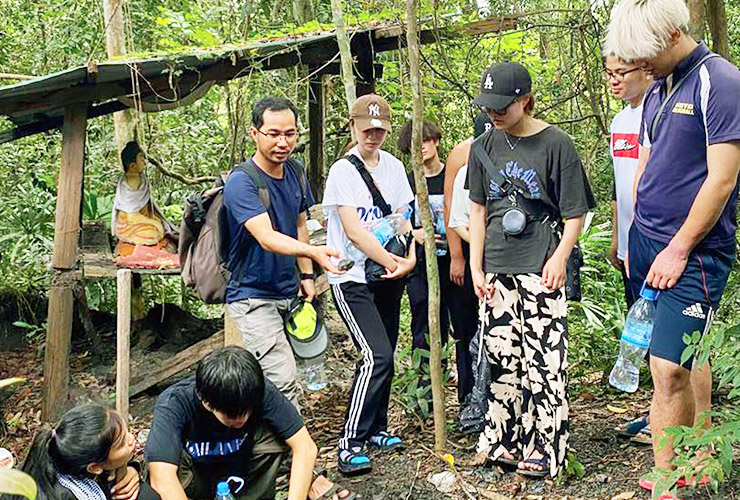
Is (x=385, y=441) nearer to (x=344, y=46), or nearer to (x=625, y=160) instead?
(x=625, y=160)

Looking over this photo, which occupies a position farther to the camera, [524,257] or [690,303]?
[524,257]

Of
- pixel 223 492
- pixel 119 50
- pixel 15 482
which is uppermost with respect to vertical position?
pixel 119 50

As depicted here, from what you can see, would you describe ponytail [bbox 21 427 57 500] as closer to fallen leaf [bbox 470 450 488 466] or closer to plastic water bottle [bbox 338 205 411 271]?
plastic water bottle [bbox 338 205 411 271]

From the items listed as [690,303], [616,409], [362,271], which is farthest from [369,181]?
[616,409]

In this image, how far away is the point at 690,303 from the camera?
3154mm

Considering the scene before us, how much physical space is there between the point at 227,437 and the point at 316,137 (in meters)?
5.29

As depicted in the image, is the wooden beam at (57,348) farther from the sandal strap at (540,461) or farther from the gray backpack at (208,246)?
the sandal strap at (540,461)

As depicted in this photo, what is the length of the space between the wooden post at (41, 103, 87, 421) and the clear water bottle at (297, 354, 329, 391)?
110 inches

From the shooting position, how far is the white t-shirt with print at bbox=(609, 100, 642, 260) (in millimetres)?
4086

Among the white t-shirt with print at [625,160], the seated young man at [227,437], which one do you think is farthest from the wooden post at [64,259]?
the white t-shirt with print at [625,160]


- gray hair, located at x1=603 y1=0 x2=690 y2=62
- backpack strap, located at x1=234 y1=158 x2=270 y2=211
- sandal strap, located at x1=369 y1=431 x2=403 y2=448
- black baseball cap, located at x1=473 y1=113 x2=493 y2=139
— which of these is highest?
gray hair, located at x1=603 y1=0 x2=690 y2=62

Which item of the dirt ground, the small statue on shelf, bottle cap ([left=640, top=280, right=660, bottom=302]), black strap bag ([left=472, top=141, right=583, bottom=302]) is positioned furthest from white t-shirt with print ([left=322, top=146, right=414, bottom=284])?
the small statue on shelf

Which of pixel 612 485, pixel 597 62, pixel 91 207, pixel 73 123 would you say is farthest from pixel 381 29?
pixel 612 485

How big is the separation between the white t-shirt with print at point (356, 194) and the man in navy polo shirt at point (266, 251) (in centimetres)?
23
